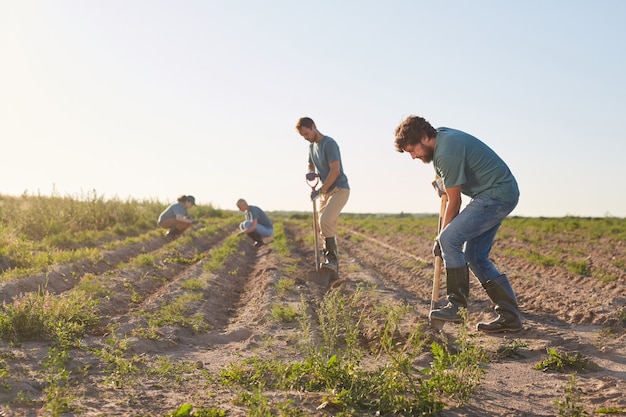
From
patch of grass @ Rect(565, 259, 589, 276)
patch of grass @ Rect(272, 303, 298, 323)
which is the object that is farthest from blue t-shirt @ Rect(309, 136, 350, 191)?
patch of grass @ Rect(565, 259, 589, 276)

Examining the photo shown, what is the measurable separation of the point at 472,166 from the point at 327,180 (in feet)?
11.1

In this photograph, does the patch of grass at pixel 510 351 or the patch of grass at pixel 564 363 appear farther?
the patch of grass at pixel 510 351

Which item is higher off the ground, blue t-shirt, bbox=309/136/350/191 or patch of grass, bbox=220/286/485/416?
blue t-shirt, bbox=309/136/350/191

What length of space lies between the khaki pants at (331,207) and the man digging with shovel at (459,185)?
10.3 feet

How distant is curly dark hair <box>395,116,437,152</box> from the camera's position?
5098mm

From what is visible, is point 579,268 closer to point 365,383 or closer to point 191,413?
point 365,383

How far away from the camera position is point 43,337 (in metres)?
4.98

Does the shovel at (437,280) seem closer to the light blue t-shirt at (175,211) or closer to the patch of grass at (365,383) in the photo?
the patch of grass at (365,383)

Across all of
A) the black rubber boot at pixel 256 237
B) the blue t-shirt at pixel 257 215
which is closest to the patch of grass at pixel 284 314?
the blue t-shirt at pixel 257 215

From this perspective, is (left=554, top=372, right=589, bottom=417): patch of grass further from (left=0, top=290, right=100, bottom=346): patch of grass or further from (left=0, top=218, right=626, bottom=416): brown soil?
(left=0, top=290, right=100, bottom=346): patch of grass

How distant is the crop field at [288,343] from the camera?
3422 millimetres

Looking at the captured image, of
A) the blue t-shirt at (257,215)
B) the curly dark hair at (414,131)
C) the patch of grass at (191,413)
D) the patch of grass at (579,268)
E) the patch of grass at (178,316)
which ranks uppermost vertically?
the curly dark hair at (414,131)

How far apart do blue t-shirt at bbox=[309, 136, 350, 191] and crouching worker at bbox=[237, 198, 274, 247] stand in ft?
19.9

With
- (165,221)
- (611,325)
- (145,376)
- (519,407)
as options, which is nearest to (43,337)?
(145,376)
